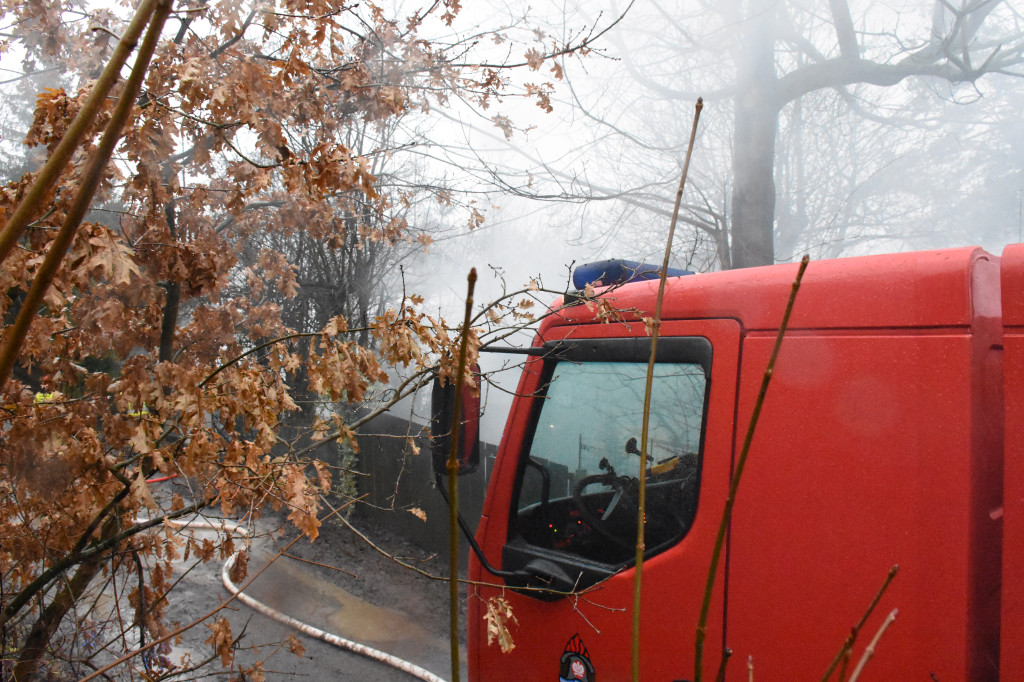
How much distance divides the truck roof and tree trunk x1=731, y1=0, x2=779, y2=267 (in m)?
5.12

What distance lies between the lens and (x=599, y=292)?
99.6 inches

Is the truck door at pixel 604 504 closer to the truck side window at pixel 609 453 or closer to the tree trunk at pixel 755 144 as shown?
the truck side window at pixel 609 453

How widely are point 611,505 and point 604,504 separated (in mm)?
39

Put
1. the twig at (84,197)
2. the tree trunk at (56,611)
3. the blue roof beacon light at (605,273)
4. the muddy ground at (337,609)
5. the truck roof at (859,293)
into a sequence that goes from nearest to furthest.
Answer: the twig at (84,197), the truck roof at (859,293), the blue roof beacon light at (605,273), the tree trunk at (56,611), the muddy ground at (337,609)

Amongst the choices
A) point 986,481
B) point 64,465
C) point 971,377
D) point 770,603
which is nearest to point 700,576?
point 770,603

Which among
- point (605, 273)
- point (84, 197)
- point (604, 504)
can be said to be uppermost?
point (605, 273)

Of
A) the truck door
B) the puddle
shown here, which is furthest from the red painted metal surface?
the puddle

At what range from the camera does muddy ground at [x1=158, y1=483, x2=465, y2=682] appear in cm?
513

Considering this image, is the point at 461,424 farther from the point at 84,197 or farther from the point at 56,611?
the point at 56,611

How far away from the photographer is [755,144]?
7.01 meters

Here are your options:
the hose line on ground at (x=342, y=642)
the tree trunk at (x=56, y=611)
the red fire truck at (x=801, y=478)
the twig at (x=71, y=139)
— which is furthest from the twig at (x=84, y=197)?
the hose line on ground at (x=342, y=642)

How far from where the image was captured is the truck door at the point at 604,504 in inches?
76.5

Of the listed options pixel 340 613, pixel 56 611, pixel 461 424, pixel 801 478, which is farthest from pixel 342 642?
pixel 801 478

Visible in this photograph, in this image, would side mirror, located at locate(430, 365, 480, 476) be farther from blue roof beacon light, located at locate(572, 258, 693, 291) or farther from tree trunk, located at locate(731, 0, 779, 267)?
tree trunk, located at locate(731, 0, 779, 267)
